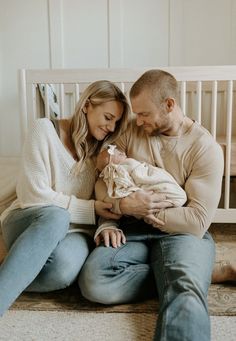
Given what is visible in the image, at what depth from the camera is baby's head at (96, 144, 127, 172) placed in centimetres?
145

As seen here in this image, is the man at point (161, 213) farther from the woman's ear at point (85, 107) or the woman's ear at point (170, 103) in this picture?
the woman's ear at point (85, 107)

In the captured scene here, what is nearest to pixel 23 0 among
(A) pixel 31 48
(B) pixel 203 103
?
(A) pixel 31 48

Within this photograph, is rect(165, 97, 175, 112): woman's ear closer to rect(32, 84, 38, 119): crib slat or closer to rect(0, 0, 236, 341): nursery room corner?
rect(0, 0, 236, 341): nursery room corner

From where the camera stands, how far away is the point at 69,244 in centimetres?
139

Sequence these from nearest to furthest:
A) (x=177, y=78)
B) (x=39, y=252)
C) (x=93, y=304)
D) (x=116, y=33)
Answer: (x=39, y=252)
(x=93, y=304)
(x=177, y=78)
(x=116, y=33)

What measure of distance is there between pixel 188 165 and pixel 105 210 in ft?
1.11

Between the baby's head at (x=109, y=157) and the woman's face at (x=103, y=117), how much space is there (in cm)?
7

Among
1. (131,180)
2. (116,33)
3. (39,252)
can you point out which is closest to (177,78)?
(131,180)

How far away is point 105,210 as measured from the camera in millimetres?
1457

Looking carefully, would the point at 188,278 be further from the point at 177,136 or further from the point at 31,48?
the point at 31,48

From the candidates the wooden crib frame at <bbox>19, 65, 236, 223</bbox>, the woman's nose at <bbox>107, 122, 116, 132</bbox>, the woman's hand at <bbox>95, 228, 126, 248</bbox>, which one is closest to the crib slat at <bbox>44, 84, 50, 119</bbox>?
the wooden crib frame at <bbox>19, 65, 236, 223</bbox>

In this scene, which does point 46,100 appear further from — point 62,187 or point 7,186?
point 62,187

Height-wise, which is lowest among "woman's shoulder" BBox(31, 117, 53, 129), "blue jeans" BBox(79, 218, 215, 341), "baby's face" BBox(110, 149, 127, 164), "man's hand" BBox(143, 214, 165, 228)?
"blue jeans" BBox(79, 218, 215, 341)

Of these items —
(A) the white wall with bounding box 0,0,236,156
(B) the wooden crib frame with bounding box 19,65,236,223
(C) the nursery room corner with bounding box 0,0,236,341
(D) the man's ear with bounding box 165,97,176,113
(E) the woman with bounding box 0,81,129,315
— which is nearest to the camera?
(C) the nursery room corner with bounding box 0,0,236,341
